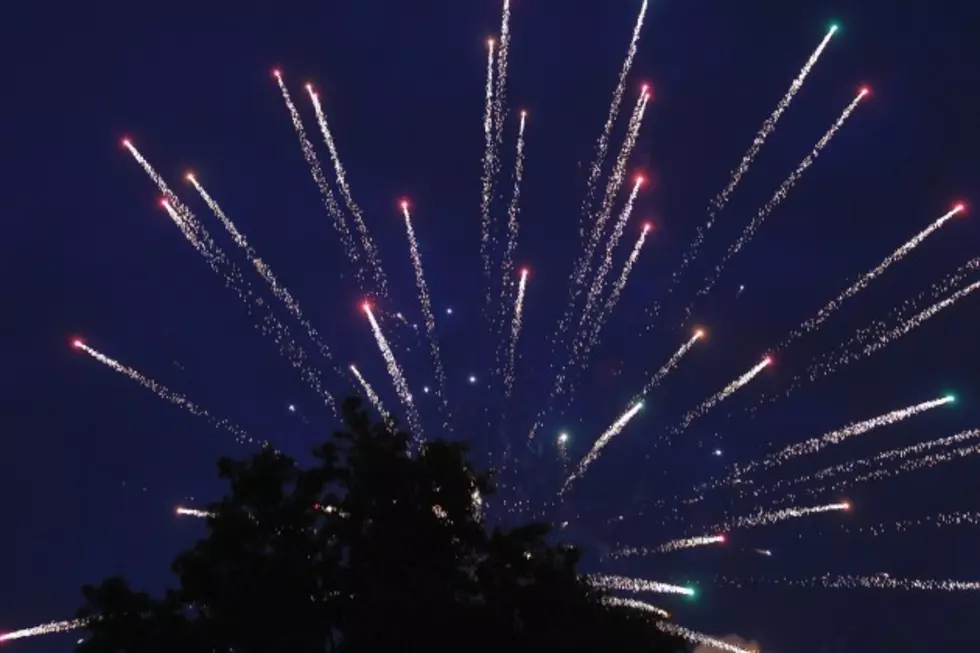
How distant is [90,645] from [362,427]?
6975 mm

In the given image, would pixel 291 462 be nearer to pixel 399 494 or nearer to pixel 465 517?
pixel 399 494

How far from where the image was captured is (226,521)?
22219mm

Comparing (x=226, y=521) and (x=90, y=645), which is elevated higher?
(x=226, y=521)

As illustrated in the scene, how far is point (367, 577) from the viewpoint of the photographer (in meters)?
21.8

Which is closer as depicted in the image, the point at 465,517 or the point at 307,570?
the point at 307,570

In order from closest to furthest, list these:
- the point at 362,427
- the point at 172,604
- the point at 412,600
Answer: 1. the point at 412,600
2. the point at 172,604
3. the point at 362,427

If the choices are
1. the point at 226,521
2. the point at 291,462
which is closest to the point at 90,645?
the point at 226,521

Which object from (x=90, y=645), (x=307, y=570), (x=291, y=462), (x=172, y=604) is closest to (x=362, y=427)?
(x=291, y=462)

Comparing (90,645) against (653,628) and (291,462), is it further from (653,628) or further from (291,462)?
(653,628)

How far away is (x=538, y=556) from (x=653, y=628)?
287 cm

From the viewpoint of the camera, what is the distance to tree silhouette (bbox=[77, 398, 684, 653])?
20922 millimetres

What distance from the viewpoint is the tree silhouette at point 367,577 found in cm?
2092

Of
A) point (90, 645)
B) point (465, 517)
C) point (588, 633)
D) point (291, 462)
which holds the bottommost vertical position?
point (588, 633)

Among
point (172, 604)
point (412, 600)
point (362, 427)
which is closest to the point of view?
point (412, 600)
